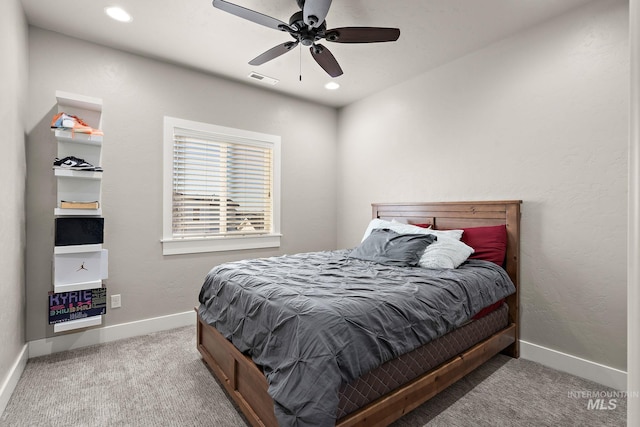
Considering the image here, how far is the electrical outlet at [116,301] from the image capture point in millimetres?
3047

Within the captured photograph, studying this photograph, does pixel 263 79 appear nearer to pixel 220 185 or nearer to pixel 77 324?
pixel 220 185

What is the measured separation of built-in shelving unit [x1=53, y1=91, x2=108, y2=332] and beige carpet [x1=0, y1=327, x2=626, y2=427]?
0.48 m

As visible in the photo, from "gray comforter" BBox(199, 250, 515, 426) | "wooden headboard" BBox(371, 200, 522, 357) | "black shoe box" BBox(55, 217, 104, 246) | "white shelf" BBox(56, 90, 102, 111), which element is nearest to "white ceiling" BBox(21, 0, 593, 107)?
"white shelf" BBox(56, 90, 102, 111)

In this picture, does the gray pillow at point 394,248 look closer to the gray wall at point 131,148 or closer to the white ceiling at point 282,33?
the gray wall at point 131,148

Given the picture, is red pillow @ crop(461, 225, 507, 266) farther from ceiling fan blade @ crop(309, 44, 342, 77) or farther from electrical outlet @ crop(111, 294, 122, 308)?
electrical outlet @ crop(111, 294, 122, 308)

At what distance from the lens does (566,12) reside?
2.52m

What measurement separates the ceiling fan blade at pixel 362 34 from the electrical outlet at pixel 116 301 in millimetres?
2975

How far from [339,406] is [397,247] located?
1.60m

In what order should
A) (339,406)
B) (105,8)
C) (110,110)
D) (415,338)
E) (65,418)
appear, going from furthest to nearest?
(110,110), (105,8), (65,418), (415,338), (339,406)

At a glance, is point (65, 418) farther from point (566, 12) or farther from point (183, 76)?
point (566, 12)

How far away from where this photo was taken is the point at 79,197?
2.81 metres

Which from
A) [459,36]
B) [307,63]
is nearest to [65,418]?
[307,63]

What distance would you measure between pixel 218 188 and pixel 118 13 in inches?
71.1

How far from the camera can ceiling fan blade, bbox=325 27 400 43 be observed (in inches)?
85.0
